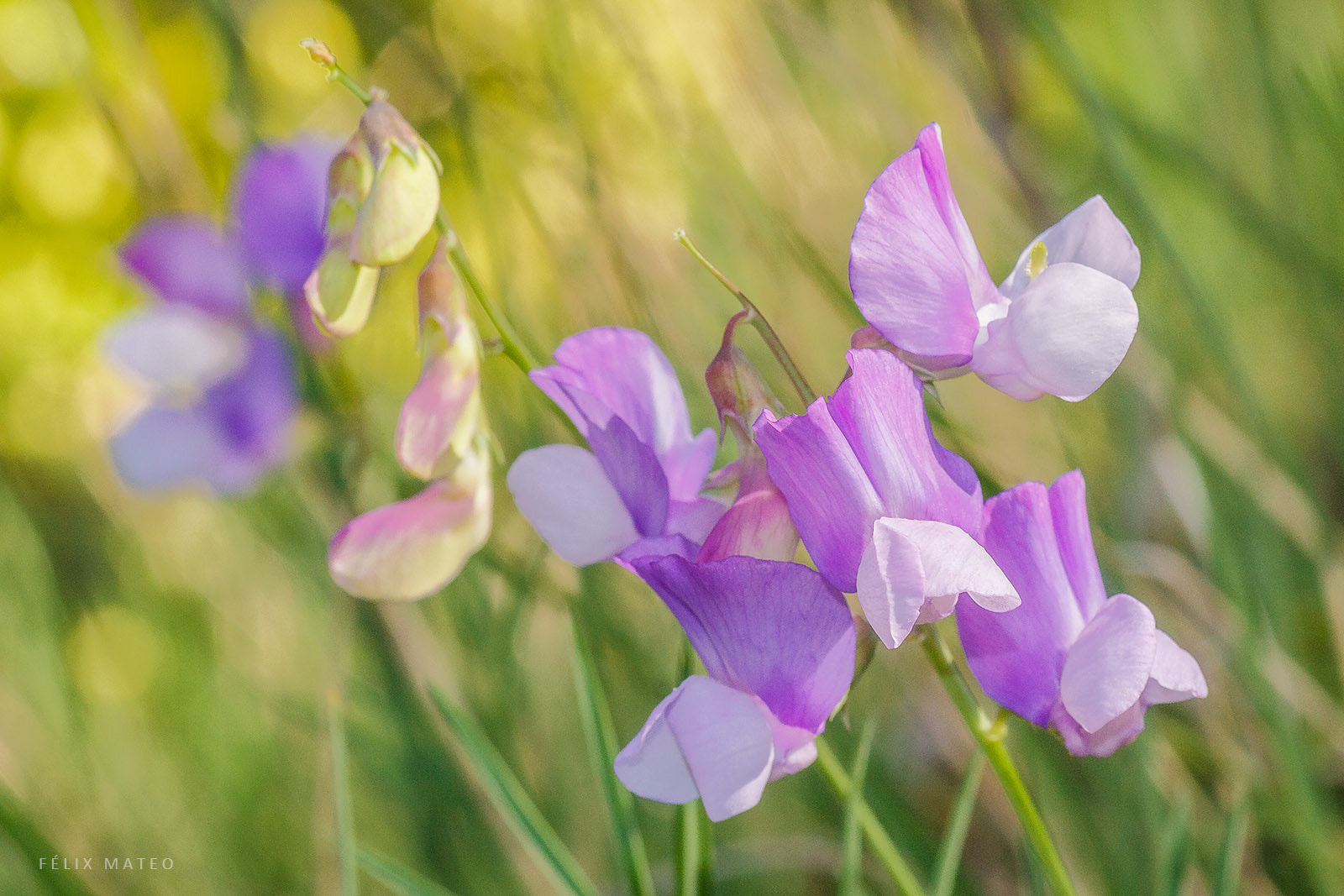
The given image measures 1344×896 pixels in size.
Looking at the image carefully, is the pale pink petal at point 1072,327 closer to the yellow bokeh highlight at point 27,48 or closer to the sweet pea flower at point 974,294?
the sweet pea flower at point 974,294

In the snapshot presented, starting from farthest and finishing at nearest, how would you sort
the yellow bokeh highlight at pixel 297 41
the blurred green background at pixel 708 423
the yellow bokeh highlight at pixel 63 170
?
the yellow bokeh highlight at pixel 63 170, the yellow bokeh highlight at pixel 297 41, the blurred green background at pixel 708 423

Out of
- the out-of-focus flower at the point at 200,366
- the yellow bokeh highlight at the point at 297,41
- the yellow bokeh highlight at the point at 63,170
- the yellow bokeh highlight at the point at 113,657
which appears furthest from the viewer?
the yellow bokeh highlight at the point at 63,170

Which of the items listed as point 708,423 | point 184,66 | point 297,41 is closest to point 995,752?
point 708,423

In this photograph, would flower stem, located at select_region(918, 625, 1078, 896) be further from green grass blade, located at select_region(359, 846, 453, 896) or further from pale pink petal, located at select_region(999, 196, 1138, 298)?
green grass blade, located at select_region(359, 846, 453, 896)

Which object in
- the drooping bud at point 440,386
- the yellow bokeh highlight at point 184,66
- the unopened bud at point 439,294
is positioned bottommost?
the drooping bud at point 440,386

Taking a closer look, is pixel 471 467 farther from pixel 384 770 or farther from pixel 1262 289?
pixel 1262 289

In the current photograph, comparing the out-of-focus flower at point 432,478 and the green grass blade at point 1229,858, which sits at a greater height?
the out-of-focus flower at point 432,478

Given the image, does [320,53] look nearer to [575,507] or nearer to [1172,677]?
[575,507]

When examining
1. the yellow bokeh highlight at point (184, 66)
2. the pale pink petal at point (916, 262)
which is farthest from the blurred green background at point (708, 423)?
the yellow bokeh highlight at point (184, 66)
